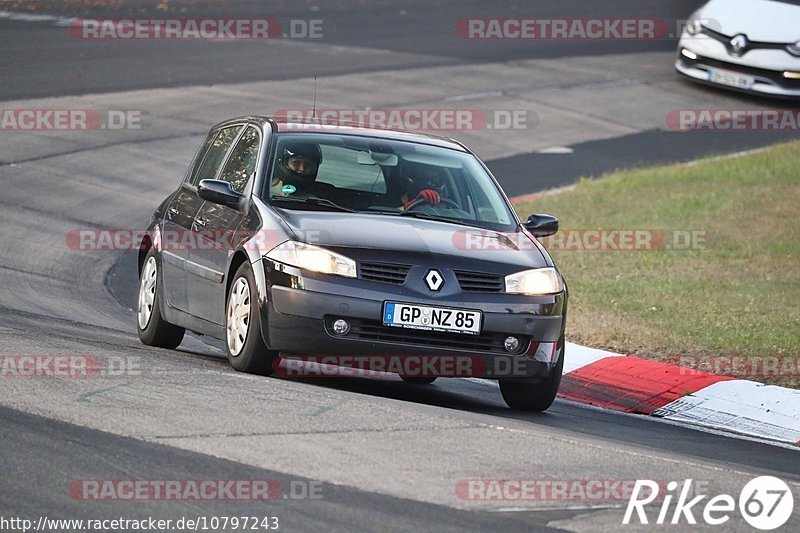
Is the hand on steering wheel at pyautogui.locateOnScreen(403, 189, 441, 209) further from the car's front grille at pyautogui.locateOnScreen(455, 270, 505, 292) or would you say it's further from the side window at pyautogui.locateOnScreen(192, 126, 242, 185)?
the side window at pyautogui.locateOnScreen(192, 126, 242, 185)

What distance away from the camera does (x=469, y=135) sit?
21766mm

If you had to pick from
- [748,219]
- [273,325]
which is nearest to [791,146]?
[748,219]

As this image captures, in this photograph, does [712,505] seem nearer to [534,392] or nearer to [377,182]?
[534,392]

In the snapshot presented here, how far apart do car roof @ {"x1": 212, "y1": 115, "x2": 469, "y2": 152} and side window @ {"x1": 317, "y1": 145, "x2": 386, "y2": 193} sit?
34cm

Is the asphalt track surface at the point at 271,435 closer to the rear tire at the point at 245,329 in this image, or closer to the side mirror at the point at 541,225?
the rear tire at the point at 245,329

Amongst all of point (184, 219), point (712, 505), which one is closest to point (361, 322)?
point (184, 219)

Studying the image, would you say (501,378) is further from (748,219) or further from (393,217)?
(748,219)

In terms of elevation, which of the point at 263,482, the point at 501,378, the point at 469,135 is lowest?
the point at 469,135

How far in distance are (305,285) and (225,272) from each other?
927mm

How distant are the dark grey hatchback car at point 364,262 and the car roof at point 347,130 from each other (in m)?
0.02

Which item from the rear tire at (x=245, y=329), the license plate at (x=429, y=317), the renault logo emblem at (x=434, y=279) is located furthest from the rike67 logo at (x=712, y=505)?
the rear tire at (x=245, y=329)

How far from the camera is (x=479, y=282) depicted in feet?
27.6

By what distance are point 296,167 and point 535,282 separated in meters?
1.74

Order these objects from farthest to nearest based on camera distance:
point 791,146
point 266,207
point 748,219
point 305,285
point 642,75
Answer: point 642,75, point 791,146, point 748,219, point 266,207, point 305,285
